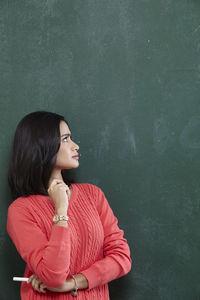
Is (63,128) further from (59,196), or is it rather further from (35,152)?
(59,196)

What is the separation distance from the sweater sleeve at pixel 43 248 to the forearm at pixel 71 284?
0.07 m

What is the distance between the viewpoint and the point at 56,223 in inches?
50.7

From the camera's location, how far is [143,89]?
1664mm

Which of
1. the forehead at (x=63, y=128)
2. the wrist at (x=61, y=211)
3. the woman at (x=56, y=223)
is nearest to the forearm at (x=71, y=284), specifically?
the woman at (x=56, y=223)

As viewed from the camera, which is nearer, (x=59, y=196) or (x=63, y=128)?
(x=59, y=196)

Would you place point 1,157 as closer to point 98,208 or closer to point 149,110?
point 98,208

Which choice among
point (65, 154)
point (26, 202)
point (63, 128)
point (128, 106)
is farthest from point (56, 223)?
point (128, 106)

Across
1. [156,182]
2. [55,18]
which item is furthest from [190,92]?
[55,18]

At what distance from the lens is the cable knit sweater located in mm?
1229

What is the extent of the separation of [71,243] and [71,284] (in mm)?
161

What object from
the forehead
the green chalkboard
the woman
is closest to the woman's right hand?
the woman

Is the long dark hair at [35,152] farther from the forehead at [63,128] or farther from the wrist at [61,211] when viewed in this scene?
the wrist at [61,211]

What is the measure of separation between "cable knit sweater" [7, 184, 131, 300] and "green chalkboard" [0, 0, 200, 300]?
0.22 m

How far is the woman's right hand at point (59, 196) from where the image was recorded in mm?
1319
